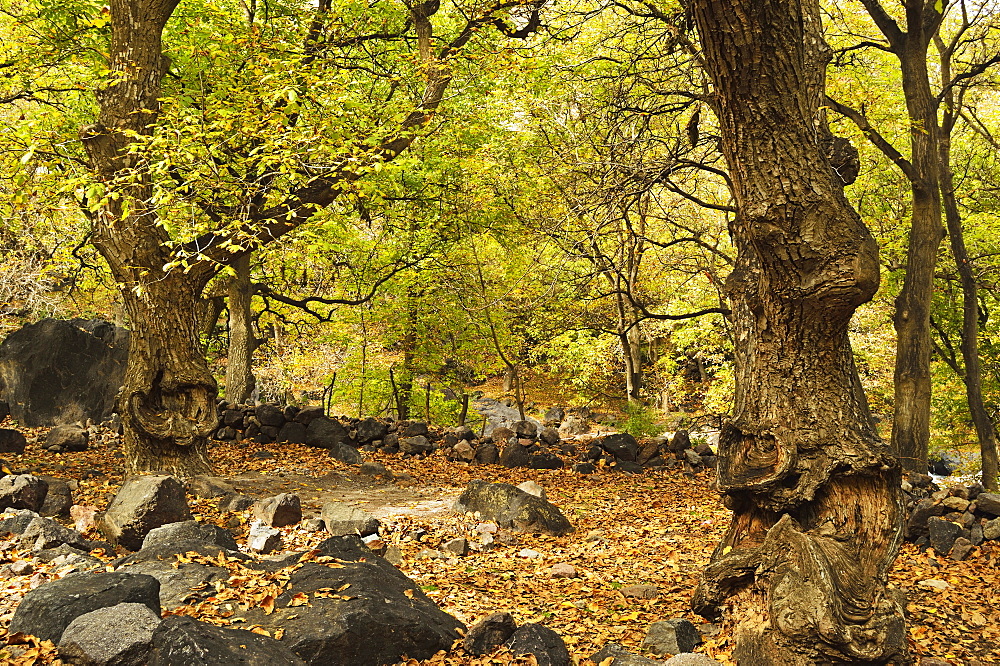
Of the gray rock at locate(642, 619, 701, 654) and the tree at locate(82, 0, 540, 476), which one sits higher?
the tree at locate(82, 0, 540, 476)

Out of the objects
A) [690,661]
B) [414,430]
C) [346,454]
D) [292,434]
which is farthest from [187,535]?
[414,430]

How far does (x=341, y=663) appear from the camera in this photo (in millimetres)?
3754

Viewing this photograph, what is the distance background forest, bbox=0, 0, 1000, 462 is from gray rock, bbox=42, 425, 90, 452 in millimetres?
2467

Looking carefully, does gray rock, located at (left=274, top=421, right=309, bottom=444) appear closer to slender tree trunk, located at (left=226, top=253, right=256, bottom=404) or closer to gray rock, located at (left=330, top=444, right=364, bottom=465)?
gray rock, located at (left=330, top=444, right=364, bottom=465)

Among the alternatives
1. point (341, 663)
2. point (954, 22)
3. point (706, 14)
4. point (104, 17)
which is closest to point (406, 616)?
point (341, 663)

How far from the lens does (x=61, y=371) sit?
1227 centimetres

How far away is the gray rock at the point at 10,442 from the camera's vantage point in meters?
9.40

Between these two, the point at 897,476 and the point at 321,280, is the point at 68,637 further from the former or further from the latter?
the point at 321,280

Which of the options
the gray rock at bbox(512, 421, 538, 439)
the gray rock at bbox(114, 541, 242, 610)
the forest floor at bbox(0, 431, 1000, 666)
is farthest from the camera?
the gray rock at bbox(512, 421, 538, 439)

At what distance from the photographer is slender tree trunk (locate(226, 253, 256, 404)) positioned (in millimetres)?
12156

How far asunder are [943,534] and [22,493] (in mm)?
8709

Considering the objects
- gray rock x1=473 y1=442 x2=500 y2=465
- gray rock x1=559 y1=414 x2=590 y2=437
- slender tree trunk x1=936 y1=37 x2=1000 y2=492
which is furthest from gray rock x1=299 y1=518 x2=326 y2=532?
gray rock x1=559 y1=414 x2=590 y2=437

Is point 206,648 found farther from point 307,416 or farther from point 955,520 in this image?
point 307,416

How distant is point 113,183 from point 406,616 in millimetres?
4570
